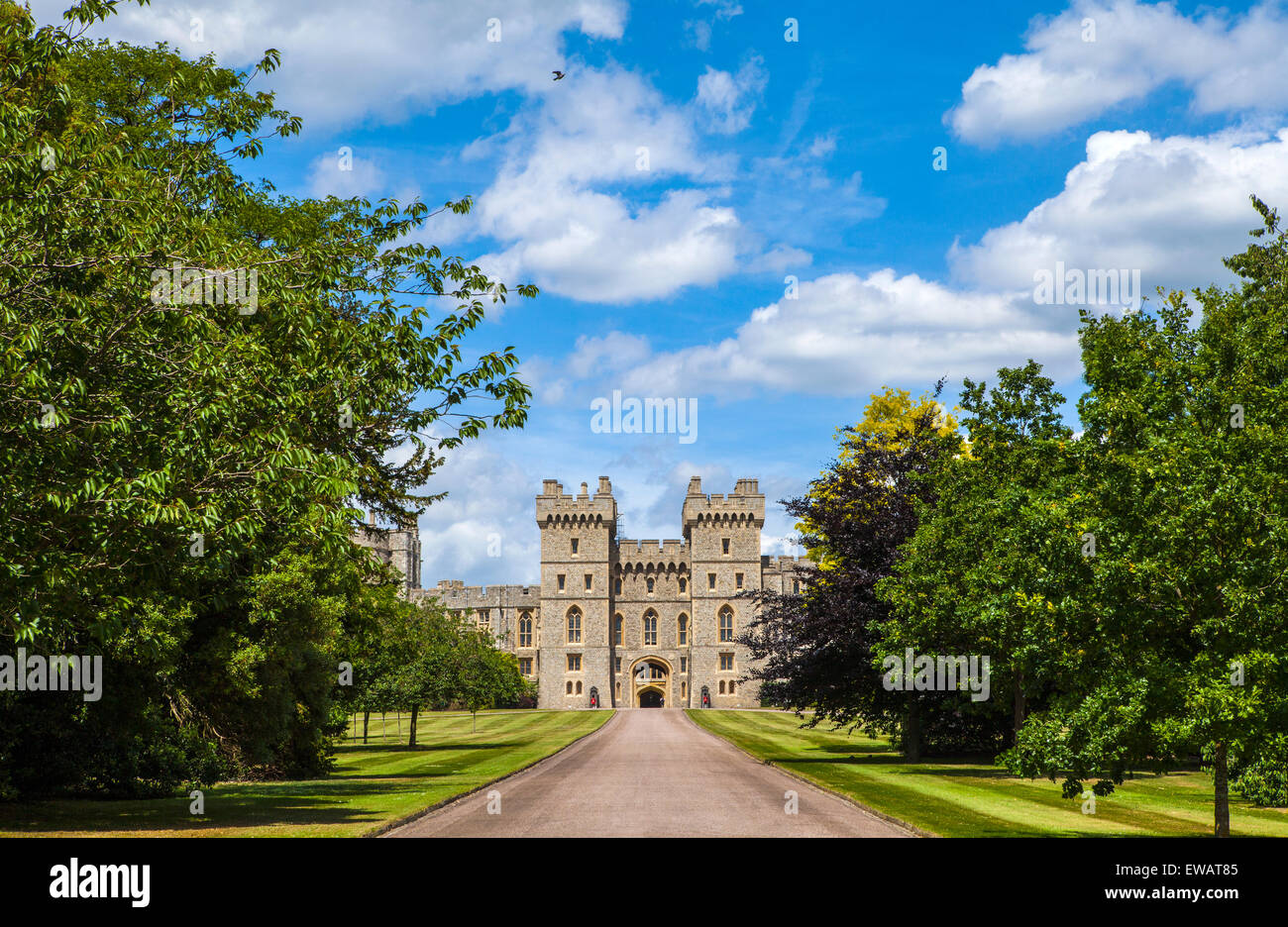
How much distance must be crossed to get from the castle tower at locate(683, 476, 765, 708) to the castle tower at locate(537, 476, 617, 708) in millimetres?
8000

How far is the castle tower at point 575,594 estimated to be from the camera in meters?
96.8

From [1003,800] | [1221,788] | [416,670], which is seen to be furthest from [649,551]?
[1221,788]

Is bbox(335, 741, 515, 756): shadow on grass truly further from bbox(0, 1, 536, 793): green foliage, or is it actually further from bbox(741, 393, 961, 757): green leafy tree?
bbox(0, 1, 536, 793): green foliage

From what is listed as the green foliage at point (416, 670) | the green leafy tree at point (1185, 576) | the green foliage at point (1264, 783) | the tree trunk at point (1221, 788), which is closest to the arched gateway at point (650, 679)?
the green foliage at point (416, 670)

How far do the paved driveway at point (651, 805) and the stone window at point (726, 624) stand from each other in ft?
207

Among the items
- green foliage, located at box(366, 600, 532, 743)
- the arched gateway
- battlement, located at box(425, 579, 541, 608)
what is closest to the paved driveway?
green foliage, located at box(366, 600, 532, 743)

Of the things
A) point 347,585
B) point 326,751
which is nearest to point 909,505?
point 347,585

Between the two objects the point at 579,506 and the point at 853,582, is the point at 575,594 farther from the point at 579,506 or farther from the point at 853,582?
the point at 853,582

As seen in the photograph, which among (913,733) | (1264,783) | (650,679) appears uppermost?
(1264,783)

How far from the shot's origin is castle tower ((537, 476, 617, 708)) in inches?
3809

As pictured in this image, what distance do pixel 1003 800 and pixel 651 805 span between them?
24.5 feet

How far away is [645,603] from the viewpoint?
334 feet

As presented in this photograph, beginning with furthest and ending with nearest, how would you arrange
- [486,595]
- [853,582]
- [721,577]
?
1. [486,595]
2. [721,577]
3. [853,582]

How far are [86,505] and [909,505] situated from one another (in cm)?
2484
